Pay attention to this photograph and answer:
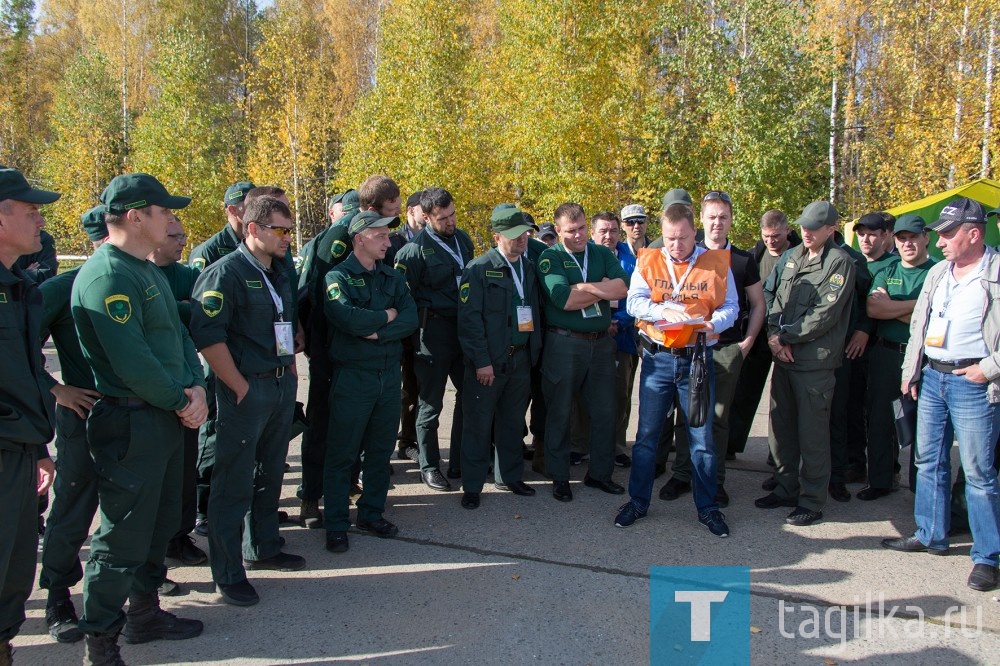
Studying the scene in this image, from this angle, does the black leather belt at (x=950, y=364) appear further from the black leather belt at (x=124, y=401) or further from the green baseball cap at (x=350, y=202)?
the black leather belt at (x=124, y=401)

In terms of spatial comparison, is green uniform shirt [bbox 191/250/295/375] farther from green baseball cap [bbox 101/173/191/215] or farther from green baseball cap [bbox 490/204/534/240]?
green baseball cap [bbox 490/204/534/240]

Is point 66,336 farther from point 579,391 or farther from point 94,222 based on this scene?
point 579,391

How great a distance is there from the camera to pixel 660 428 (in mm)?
4773

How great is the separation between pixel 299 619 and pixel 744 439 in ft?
13.3

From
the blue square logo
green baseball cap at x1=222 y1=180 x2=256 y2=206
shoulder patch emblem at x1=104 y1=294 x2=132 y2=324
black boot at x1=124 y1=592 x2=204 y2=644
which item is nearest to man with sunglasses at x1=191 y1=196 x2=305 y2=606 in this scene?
black boot at x1=124 y1=592 x2=204 y2=644

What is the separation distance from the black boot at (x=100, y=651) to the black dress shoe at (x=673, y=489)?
3.60m

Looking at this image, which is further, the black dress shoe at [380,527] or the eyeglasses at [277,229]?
the black dress shoe at [380,527]

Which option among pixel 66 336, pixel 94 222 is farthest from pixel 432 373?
pixel 66 336

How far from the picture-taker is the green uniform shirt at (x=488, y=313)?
4969mm

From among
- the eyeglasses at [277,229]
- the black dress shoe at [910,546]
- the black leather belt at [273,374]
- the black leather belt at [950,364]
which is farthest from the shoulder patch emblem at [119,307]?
the black dress shoe at [910,546]

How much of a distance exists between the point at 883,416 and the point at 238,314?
4.59m

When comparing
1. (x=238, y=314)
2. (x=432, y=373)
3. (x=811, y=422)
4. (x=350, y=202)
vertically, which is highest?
(x=350, y=202)

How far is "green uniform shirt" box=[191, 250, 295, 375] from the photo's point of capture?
356cm

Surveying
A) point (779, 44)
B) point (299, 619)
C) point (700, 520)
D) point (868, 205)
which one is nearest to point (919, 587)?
point (700, 520)
